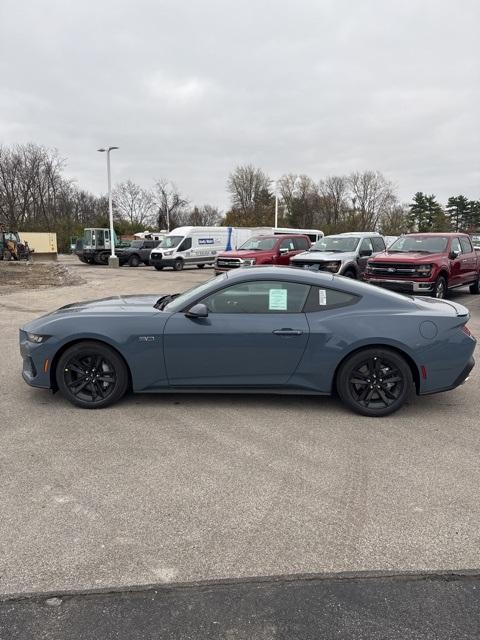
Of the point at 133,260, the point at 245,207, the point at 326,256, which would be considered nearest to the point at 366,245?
the point at 326,256

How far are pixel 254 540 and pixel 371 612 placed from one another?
74 cm

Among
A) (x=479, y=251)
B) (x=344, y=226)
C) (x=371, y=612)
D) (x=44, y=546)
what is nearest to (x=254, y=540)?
(x=371, y=612)

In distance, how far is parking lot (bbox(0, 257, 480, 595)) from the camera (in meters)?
2.53

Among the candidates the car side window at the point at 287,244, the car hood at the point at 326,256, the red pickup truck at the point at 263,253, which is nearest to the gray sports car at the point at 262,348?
the car hood at the point at 326,256

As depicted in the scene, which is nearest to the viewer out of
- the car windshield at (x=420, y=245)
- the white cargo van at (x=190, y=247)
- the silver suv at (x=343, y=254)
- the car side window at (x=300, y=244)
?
the car windshield at (x=420, y=245)

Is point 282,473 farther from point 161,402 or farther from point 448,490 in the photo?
point 161,402

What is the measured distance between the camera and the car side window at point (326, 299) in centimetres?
461

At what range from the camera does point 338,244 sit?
15297 millimetres

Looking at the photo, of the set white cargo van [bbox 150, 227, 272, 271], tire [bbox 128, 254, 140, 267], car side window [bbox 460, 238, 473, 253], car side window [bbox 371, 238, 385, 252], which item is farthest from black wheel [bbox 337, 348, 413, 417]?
tire [bbox 128, 254, 140, 267]

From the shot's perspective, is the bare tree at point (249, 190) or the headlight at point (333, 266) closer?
the headlight at point (333, 266)

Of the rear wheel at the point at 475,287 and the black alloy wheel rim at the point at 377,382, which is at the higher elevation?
the rear wheel at the point at 475,287

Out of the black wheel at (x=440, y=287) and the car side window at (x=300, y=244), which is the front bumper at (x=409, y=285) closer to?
the black wheel at (x=440, y=287)

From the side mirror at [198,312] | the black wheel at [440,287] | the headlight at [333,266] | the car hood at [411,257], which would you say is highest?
the car hood at [411,257]

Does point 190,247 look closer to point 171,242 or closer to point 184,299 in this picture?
point 171,242
